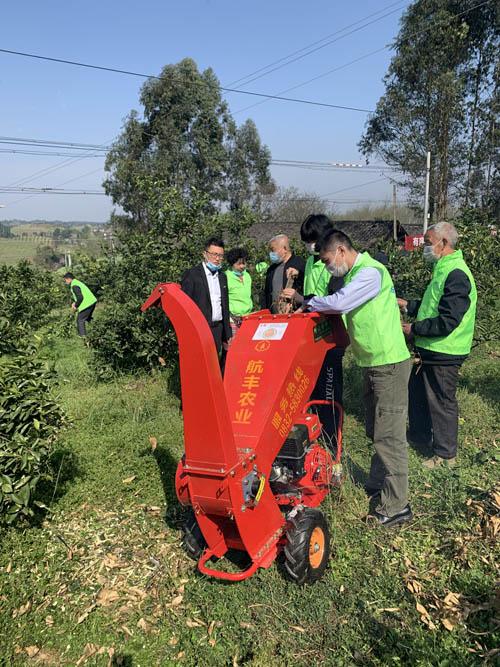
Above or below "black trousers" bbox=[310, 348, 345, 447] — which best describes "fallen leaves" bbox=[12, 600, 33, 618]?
below

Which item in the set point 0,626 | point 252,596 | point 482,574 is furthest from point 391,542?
point 0,626

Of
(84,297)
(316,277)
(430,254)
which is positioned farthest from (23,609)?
(84,297)

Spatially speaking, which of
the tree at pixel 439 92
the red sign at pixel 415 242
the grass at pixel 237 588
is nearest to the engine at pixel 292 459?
the grass at pixel 237 588

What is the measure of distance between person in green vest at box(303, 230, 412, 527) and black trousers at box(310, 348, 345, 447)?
805 mm

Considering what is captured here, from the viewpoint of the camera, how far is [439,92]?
27.3 metres

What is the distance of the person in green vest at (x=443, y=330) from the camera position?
407 cm

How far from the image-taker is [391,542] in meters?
3.25

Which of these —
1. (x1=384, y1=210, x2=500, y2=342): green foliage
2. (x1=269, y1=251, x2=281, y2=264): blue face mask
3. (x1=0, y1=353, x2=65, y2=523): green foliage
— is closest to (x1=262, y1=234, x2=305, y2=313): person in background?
(x1=269, y1=251, x2=281, y2=264): blue face mask

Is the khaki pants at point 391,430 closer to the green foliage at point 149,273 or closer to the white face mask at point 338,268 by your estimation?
the white face mask at point 338,268

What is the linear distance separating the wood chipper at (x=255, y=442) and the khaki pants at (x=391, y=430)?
37cm

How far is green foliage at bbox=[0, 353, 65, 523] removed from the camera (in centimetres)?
306

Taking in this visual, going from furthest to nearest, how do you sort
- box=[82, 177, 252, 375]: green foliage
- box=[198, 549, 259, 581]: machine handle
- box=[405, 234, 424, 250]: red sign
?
box=[405, 234, 424, 250]: red sign → box=[82, 177, 252, 375]: green foliage → box=[198, 549, 259, 581]: machine handle

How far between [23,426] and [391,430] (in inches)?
94.9

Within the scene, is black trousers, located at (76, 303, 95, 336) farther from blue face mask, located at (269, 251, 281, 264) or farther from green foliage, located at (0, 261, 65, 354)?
blue face mask, located at (269, 251, 281, 264)
